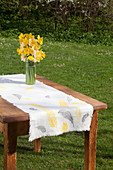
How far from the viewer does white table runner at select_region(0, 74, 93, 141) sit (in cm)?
290

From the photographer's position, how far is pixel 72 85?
8180mm

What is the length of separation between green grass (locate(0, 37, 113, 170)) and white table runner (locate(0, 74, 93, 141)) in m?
1.11

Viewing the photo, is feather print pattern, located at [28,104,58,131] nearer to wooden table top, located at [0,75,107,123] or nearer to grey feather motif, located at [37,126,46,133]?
grey feather motif, located at [37,126,46,133]

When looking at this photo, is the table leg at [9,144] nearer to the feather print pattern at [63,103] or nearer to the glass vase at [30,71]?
the feather print pattern at [63,103]

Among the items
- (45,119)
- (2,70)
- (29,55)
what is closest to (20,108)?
(45,119)

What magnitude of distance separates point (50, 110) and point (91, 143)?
2.26 feet

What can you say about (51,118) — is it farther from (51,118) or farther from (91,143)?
(91,143)

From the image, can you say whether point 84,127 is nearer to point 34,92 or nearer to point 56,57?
point 34,92

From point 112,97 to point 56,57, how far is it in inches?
186

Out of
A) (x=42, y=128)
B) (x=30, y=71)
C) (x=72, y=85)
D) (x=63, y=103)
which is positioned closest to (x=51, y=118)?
(x=42, y=128)

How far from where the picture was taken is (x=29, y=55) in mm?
3936

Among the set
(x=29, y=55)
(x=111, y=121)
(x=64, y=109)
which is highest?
(x=29, y=55)

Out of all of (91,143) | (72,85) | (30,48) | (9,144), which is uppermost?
(30,48)

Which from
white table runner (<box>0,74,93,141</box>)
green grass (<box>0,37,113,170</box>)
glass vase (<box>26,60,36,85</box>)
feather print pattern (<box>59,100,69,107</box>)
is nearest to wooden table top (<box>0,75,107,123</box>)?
white table runner (<box>0,74,93,141</box>)
